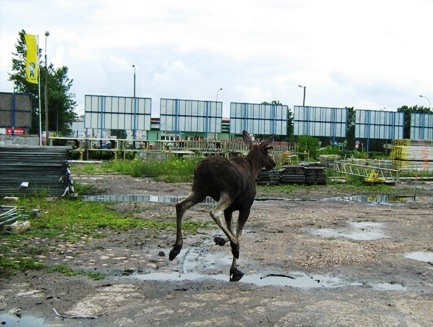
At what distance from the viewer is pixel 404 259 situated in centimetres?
975

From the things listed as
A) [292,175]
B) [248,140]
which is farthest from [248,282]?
[292,175]

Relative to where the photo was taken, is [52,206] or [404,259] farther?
[52,206]

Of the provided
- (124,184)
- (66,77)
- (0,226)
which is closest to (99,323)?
(0,226)

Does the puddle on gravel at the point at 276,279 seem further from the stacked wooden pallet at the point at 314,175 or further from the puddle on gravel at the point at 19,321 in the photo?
the stacked wooden pallet at the point at 314,175

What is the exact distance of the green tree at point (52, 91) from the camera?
59.8m

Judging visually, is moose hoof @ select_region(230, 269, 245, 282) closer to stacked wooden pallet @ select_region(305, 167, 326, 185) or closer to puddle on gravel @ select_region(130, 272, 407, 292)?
puddle on gravel @ select_region(130, 272, 407, 292)

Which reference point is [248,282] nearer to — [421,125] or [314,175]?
[314,175]

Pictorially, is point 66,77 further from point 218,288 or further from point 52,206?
point 218,288

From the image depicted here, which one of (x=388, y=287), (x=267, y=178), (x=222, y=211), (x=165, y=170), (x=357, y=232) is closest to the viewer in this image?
(x=222, y=211)

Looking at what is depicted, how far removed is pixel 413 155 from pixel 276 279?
1388 inches

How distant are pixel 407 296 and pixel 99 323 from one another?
13.3 ft

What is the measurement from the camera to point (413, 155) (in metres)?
40.4

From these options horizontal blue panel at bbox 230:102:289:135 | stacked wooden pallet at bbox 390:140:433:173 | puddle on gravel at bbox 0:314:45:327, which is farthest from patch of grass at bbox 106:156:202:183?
horizontal blue panel at bbox 230:102:289:135

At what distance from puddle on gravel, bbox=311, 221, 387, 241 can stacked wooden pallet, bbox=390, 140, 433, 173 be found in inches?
1002
